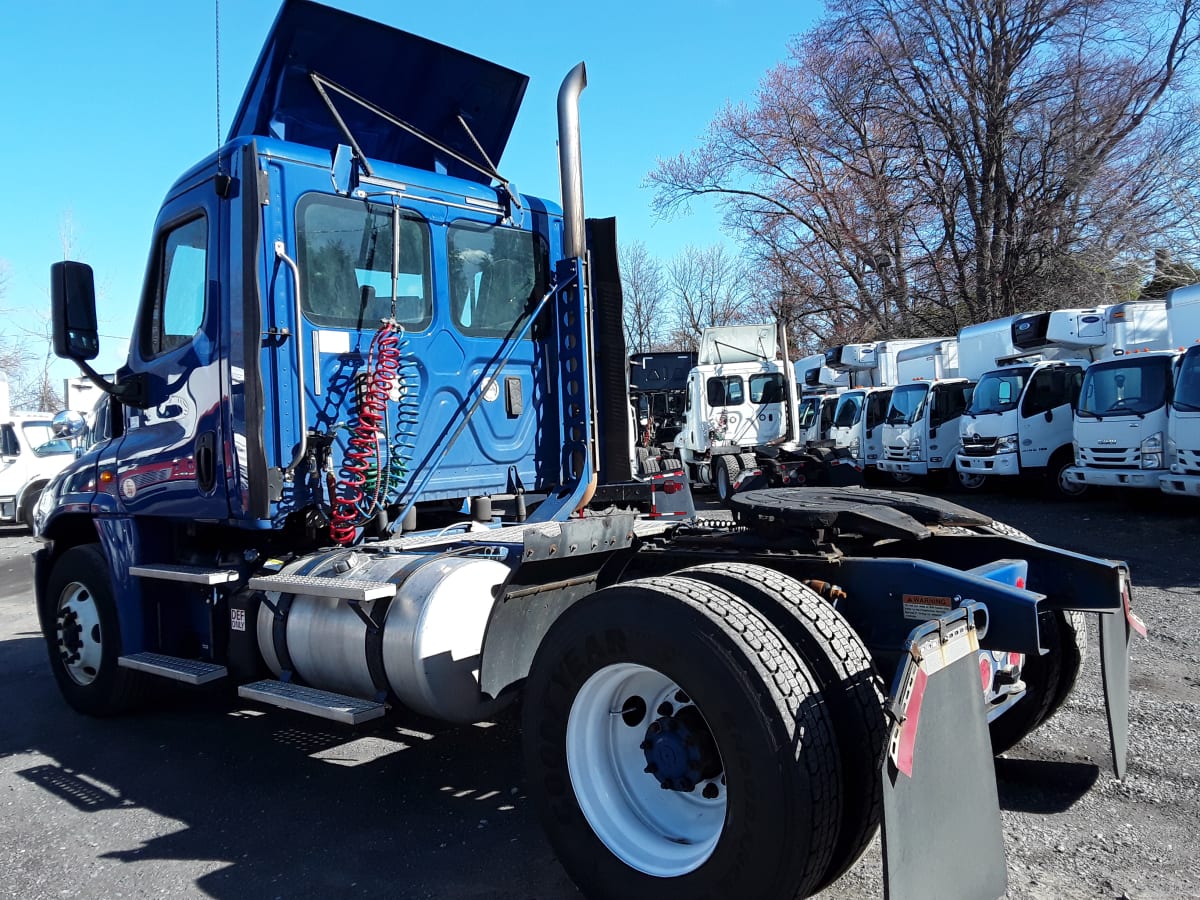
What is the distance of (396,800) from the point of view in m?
4.26

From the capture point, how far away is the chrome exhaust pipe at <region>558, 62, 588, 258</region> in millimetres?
5051

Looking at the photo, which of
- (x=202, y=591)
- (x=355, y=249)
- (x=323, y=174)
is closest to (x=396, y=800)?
(x=202, y=591)

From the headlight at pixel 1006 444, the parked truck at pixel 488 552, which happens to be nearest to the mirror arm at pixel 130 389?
the parked truck at pixel 488 552

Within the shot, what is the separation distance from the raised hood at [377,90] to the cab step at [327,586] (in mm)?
2429

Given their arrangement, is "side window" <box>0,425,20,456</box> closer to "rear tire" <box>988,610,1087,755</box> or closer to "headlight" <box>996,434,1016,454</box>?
"headlight" <box>996,434,1016,454</box>

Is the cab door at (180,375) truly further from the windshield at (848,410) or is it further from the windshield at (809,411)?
the windshield at (809,411)

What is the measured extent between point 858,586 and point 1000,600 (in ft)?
1.64

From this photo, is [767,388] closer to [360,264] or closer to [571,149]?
[571,149]

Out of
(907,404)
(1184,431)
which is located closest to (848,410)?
(907,404)

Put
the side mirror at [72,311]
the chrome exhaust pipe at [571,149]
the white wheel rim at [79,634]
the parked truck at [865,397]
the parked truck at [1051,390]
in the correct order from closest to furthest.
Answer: the side mirror at [72,311] < the chrome exhaust pipe at [571,149] < the white wheel rim at [79,634] < the parked truck at [1051,390] < the parked truck at [865,397]

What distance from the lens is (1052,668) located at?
3.84 metres

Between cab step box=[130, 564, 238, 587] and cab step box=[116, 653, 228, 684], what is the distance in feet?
1.40

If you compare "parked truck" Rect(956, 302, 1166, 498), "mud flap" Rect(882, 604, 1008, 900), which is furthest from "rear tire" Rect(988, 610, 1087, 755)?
"parked truck" Rect(956, 302, 1166, 498)

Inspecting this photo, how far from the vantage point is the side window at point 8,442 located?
696 inches
